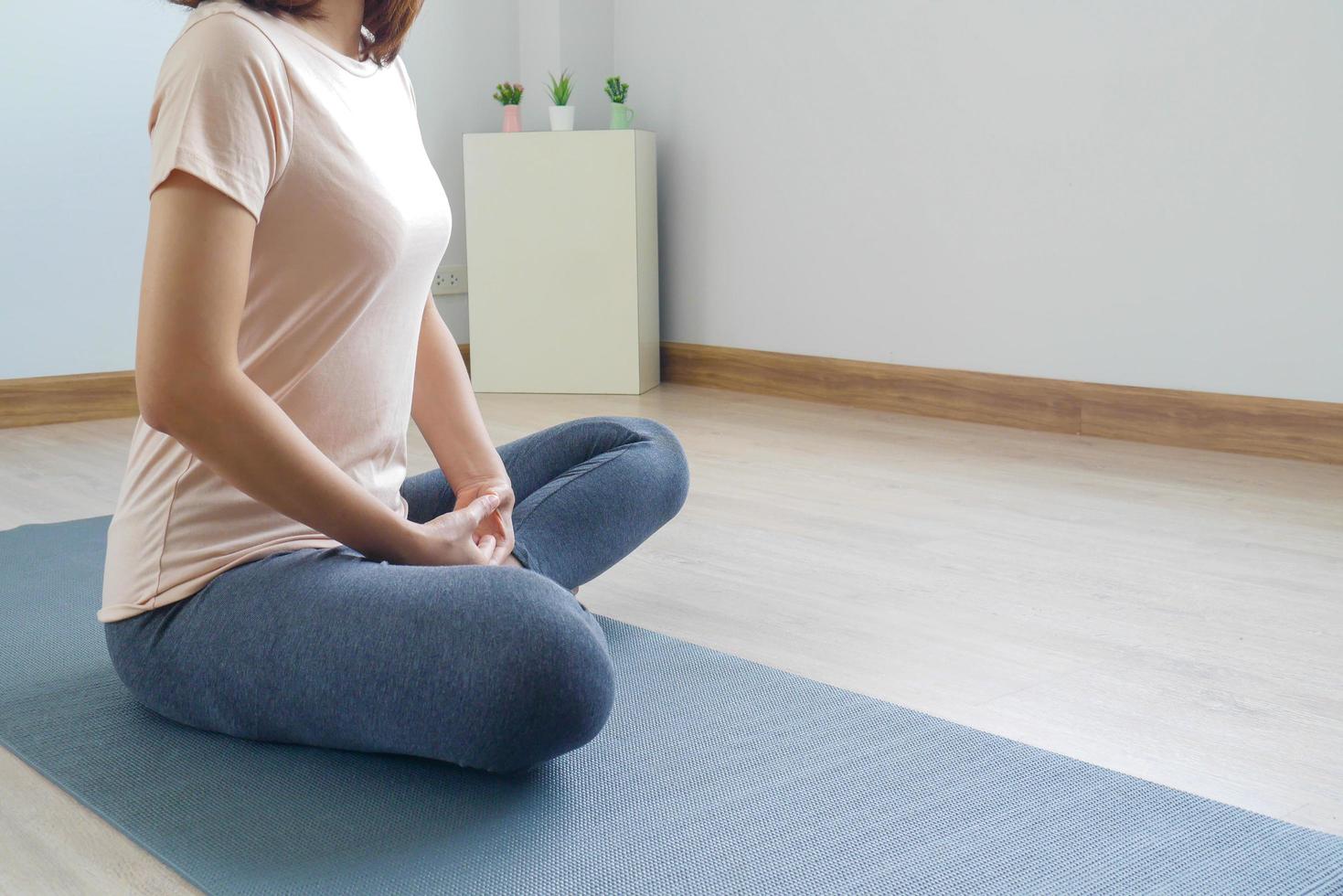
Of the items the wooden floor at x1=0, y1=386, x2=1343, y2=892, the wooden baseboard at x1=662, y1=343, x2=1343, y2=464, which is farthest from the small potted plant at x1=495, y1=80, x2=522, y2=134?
the wooden floor at x1=0, y1=386, x2=1343, y2=892

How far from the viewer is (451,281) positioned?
411 centimetres

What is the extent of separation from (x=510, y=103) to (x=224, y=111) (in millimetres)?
3055

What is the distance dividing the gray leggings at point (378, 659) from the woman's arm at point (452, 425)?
0.67 ft

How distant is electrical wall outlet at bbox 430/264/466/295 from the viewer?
13.4 feet

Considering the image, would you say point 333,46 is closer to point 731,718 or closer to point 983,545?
point 731,718

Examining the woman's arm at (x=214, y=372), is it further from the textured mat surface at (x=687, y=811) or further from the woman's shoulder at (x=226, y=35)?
the textured mat surface at (x=687, y=811)

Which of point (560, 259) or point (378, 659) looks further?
point (560, 259)

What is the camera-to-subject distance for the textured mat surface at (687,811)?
35.9 inches

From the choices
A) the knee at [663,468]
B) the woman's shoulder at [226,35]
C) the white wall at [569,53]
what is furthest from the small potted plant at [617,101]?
the woman's shoulder at [226,35]

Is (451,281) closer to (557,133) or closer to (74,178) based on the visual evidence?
(557,133)

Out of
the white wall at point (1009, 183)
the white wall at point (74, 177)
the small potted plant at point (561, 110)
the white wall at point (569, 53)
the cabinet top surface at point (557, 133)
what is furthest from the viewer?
the white wall at point (569, 53)

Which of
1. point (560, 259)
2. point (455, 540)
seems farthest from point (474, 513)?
point (560, 259)

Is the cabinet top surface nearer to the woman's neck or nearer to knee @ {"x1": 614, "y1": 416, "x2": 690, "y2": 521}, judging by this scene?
knee @ {"x1": 614, "y1": 416, "x2": 690, "y2": 521}

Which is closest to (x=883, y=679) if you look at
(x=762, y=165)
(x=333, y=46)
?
(x=333, y=46)
